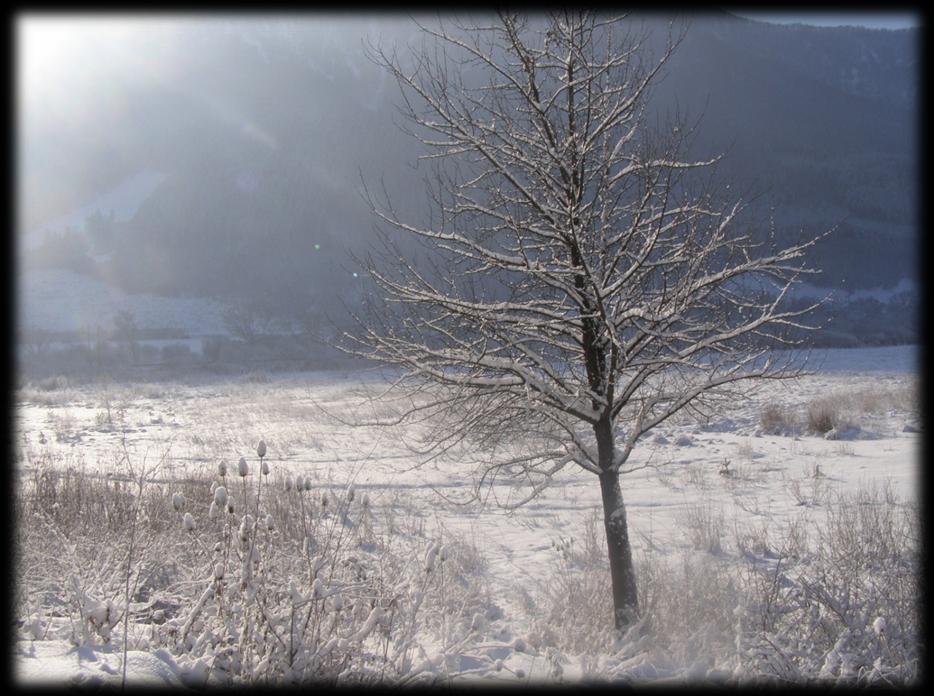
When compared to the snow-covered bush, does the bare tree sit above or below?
above

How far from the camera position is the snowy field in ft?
11.6

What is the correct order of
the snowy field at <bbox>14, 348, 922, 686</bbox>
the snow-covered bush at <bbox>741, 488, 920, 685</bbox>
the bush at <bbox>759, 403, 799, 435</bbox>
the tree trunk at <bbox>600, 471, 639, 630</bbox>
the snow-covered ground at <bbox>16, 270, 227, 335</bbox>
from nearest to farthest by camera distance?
the snowy field at <bbox>14, 348, 922, 686</bbox>
the snow-covered bush at <bbox>741, 488, 920, 685</bbox>
the tree trunk at <bbox>600, 471, 639, 630</bbox>
the bush at <bbox>759, 403, 799, 435</bbox>
the snow-covered ground at <bbox>16, 270, 227, 335</bbox>

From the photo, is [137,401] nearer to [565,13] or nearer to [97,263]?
[565,13]

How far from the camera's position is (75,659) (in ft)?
9.59

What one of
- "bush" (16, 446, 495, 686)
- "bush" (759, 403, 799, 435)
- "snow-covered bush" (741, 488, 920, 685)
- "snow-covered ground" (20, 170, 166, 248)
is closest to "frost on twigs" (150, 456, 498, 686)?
"bush" (16, 446, 495, 686)

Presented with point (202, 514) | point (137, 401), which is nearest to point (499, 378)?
point (202, 514)

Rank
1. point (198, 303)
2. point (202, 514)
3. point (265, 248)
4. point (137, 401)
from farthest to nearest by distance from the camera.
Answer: point (265, 248), point (198, 303), point (137, 401), point (202, 514)

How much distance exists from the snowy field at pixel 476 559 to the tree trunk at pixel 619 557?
0.65ft

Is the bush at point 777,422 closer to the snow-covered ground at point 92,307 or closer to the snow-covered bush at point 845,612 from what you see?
the snow-covered bush at point 845,612

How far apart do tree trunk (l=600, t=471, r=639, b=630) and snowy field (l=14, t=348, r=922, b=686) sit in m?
0.20

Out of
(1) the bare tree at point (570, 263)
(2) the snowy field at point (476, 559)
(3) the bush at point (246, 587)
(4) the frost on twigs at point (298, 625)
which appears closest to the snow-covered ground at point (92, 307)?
(2) the snowy field at point (476, 559)

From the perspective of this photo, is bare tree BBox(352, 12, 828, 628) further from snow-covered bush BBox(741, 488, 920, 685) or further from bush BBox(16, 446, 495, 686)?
bush BBox(16, 446, 495, 686)

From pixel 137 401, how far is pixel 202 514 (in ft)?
64.4

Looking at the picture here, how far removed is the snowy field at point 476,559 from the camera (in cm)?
353
